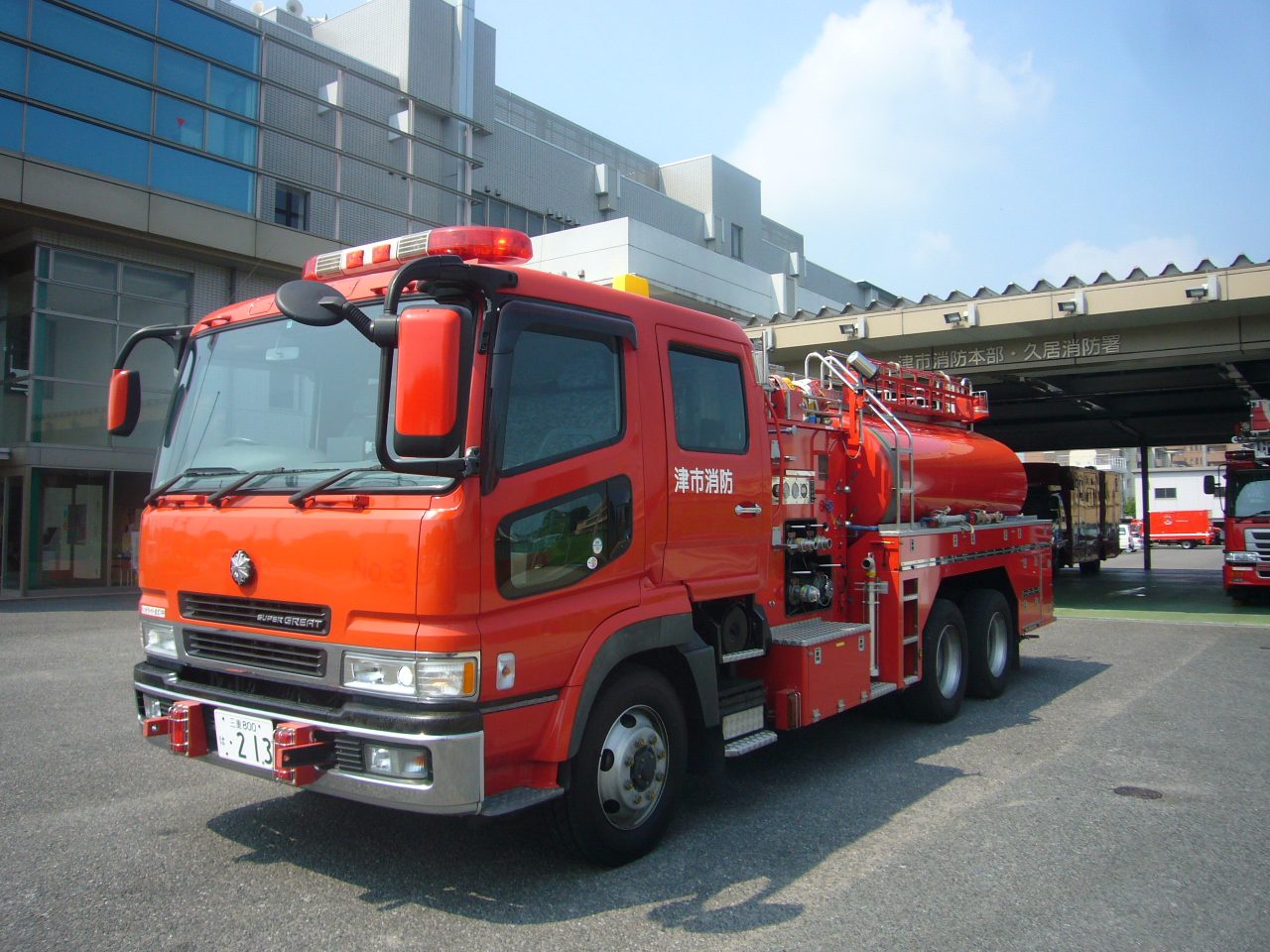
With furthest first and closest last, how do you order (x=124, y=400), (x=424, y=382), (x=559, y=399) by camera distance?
(x=124, y=400) → (x=559, y=399) → (x=424, y=382)

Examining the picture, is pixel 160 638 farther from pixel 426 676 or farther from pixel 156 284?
pixel 156 284

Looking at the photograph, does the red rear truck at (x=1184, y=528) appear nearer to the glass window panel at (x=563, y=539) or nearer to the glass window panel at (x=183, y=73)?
the glass window panel at (x=183, y=73)

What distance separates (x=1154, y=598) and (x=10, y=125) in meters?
23.0

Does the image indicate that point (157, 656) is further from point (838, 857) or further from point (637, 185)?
point (637, 185)

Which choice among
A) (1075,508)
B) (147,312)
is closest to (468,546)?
(147,312)

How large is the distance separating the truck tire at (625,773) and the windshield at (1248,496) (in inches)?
627

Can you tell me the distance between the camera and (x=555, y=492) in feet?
12.7

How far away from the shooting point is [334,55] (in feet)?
68.8

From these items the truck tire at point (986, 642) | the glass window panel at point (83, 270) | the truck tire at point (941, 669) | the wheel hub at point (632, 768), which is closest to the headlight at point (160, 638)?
the wheel hub at point (632, 768)

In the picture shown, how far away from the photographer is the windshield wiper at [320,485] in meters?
3.73

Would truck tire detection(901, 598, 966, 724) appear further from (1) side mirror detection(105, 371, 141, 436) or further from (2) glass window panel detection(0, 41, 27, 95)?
(2) glass window panel detection(0, 41, 27, 95)

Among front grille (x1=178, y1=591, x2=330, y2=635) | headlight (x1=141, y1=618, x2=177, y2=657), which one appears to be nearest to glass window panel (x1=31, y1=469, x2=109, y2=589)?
headlight (x1=141, y1=618, x2=177, y2=657)

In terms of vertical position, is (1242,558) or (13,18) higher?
(13,18)

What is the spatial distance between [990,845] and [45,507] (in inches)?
696
